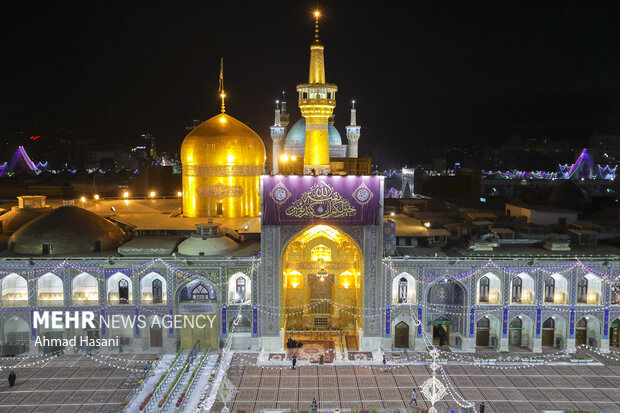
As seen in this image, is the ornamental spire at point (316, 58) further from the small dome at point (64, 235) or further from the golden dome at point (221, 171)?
the small dome at point (64, 235)

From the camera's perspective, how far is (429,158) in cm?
12056

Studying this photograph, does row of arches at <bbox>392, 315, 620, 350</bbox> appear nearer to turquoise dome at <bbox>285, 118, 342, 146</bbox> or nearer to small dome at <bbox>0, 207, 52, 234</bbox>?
small dome at <bbox>0, 207, 52, 234</bbox>

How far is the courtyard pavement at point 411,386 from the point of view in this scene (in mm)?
22906

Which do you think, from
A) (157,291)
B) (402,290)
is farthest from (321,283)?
(157,291)

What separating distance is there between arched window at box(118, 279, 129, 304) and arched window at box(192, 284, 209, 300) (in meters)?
3.24

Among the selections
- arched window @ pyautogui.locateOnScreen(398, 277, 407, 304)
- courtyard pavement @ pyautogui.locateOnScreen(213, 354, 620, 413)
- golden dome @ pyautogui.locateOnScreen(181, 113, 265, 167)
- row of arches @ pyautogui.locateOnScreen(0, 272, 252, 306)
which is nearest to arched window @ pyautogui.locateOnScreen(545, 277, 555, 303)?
courtyard pavement @ pyautogui.locateOnScreen(213, 354, 620, 413)

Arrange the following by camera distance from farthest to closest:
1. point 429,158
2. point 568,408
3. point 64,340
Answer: point 429,158, point 64,340, point 568,408

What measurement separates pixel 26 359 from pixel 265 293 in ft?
38.4

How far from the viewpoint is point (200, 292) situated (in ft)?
93.4

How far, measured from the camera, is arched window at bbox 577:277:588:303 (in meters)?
28.4

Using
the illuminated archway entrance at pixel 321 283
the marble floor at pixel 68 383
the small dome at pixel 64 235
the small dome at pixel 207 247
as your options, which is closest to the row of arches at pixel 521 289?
the illuminated archway entrance at pixel 321 283

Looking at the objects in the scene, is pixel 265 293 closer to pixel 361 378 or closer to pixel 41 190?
pixel 361 378

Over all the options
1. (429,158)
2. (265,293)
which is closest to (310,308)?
(265,293)

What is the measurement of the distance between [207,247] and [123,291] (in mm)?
4624
